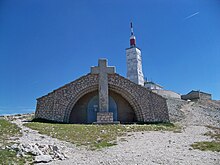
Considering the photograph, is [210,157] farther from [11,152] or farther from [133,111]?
[133,111]

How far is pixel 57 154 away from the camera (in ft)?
25.9

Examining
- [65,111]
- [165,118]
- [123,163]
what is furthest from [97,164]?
[165,118]

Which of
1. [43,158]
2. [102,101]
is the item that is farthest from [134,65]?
[43,158]

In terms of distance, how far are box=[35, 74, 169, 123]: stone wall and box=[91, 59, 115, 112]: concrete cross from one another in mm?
585

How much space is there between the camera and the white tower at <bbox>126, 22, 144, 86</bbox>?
62.6m

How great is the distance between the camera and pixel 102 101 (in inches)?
945

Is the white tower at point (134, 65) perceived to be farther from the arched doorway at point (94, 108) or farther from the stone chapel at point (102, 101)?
the stone chapel at point (102, 101)

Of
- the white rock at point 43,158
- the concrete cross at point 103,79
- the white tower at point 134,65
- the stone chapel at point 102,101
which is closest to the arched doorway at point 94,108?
the stone chapel at point 102,101

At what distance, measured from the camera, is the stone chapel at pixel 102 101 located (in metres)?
23.4

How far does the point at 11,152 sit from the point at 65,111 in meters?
15.9

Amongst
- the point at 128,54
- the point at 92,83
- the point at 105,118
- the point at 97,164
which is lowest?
the point at 97,164

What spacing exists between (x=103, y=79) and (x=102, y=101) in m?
2.80

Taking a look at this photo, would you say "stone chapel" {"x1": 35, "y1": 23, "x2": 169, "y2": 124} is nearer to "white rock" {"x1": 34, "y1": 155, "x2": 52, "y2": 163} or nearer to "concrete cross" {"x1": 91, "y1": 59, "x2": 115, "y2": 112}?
"concrete cross" {"x1": 91, "y1": 59, "x2": 115, "y2": 112}

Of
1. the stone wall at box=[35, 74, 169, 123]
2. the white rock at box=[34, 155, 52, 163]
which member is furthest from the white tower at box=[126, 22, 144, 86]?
the white rock at box=[34, 155, 52, 163]
